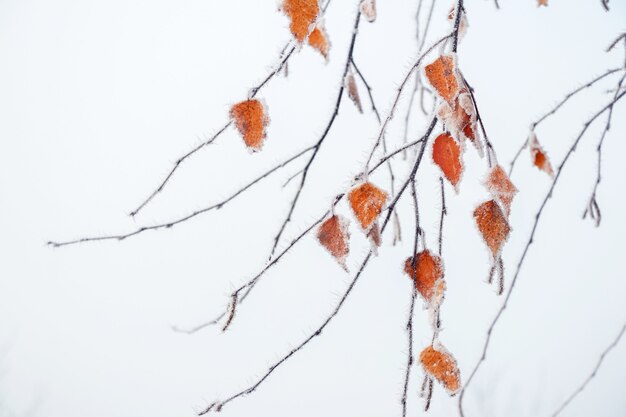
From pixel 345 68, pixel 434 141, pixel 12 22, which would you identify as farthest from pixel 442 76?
pixel 12 22

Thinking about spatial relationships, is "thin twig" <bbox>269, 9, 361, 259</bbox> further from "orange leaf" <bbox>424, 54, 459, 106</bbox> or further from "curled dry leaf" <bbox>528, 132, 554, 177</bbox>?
"curled dry leaf" <bbox>528, 132, 554, 177</bbox>

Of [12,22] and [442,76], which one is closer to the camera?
[442,76]

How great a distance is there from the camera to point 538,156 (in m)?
0.52

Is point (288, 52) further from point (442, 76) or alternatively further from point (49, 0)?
point (49, 0)

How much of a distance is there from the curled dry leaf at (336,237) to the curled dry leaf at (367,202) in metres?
0.03

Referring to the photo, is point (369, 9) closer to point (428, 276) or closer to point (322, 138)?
point (322, 138)

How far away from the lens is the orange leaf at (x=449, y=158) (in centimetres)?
30

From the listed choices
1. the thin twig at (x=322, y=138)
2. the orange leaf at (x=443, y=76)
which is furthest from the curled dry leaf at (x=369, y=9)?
the orange leaf at (x=443, y=76)

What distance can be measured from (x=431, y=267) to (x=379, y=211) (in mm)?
71

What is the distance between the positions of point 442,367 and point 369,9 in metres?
0.32

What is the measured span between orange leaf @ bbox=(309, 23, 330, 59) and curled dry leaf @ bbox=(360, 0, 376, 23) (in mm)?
52

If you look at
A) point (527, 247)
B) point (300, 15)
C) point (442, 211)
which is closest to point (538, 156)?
point (527, 247)

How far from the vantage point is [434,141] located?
0.31 metres

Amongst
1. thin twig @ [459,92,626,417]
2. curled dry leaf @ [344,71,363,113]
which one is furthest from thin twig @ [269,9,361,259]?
thin twig @ [459,92,626,417]
